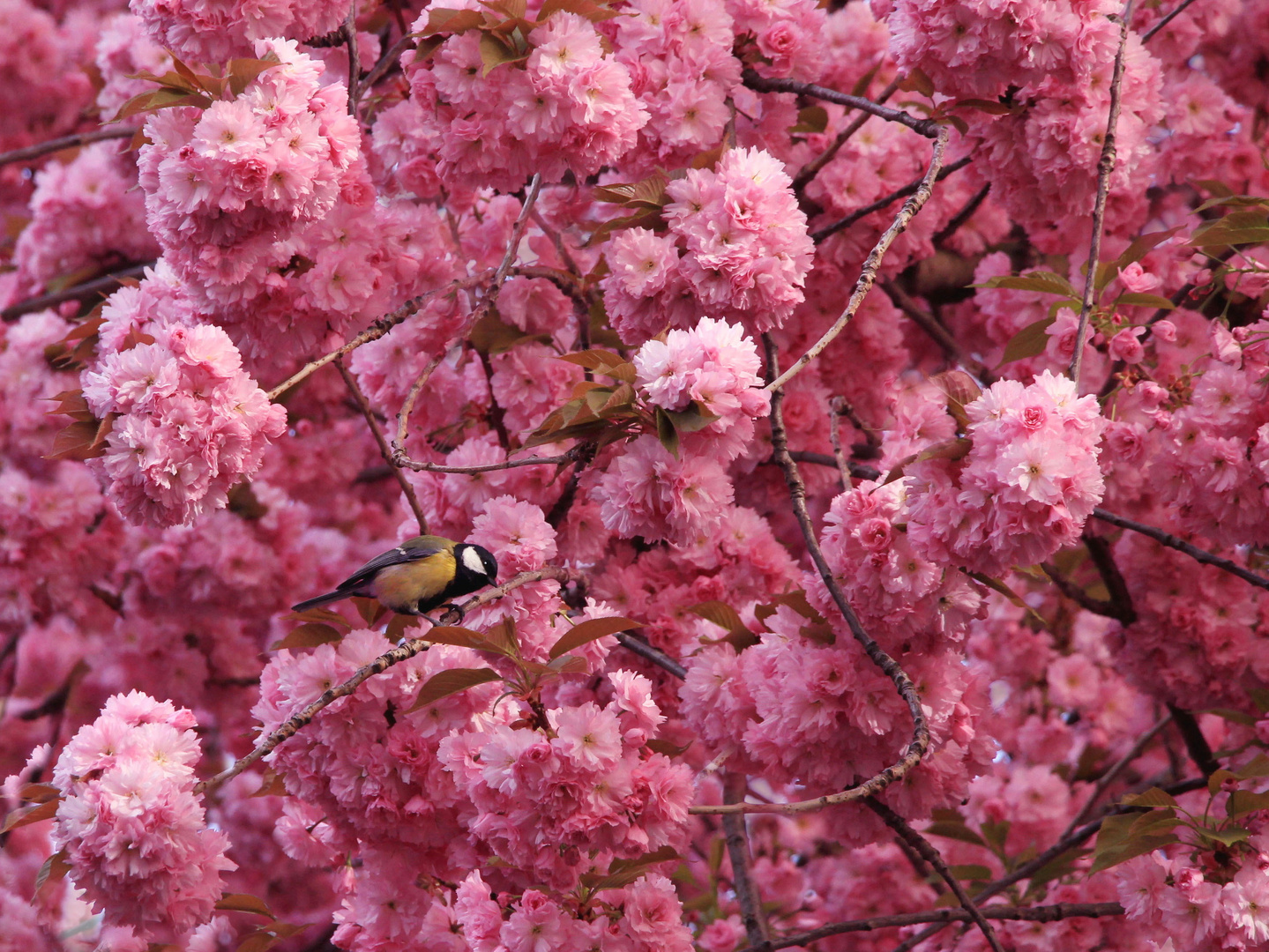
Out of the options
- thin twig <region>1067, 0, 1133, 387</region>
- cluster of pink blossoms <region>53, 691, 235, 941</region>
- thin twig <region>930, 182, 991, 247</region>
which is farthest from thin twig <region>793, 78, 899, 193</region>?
cluster of pink blossoms <region>53, 691, 235, 941</region>

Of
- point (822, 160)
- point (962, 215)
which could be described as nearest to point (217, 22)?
point (822, 160)

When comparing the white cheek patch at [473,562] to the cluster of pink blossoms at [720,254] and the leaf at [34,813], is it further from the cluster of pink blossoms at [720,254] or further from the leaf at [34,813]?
the leaf at [34,813]

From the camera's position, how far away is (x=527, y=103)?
1.83m

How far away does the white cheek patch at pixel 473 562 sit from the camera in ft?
6.29

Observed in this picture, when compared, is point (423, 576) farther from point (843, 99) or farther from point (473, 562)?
point (843, 99)

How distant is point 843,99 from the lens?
6.66 ft

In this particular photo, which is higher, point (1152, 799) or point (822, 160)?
point (822, 160)

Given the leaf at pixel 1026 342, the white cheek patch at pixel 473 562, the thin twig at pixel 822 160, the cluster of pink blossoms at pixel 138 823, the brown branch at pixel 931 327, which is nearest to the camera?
the cluster of pink blossoms at pixel 138 823

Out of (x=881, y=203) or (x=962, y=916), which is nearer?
(x=962, y=916)

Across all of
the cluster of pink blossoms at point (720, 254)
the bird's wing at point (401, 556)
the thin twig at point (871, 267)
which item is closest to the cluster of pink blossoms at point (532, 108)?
the cluster of pink blossoms at point (720, 254)

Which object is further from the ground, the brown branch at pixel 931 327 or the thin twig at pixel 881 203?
the thin twig at pixel 881 203

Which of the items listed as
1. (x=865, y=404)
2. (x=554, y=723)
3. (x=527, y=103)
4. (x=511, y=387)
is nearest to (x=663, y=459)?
(x=554, y=723)

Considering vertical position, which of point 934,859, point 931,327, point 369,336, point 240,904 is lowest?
point 240,904

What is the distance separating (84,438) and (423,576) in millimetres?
541
